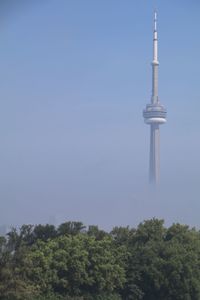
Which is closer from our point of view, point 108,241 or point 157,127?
point 108,241

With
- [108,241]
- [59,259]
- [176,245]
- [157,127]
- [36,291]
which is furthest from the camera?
[157,127]

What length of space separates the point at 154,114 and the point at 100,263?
119m

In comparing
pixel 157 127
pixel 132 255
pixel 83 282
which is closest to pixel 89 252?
pixel 83 282

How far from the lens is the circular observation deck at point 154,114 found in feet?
493

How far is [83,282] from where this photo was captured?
1297 inches

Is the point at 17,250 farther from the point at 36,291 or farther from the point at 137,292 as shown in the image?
the point at 137,292

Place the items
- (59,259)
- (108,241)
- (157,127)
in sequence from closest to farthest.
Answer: (59,259), (108,241), (157,127)

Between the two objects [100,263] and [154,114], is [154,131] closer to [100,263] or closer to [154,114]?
[154,114]

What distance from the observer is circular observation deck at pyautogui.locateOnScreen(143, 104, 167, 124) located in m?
150

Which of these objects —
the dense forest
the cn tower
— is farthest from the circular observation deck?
the dense forest

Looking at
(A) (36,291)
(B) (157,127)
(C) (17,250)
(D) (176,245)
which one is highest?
(B) (157,127)

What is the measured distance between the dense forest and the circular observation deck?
109520mm

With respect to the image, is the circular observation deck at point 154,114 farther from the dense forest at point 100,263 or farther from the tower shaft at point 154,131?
the dense forest at point 100,263

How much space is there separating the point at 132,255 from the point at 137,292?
84.5 inches
